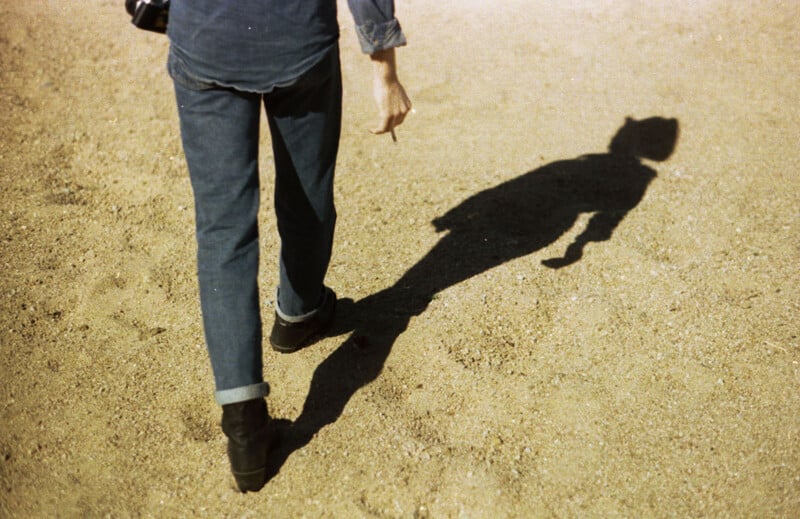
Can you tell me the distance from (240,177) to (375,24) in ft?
1.85

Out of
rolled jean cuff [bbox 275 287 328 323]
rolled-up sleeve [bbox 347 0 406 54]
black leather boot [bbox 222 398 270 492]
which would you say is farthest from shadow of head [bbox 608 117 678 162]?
black leather boot [bbox 222 398 270 492]

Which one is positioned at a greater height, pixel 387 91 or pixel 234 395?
pixel 387 91

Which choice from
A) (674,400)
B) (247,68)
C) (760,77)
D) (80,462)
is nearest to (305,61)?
(247,68)

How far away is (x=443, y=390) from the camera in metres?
2.77

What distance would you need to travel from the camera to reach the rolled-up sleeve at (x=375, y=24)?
2117mm

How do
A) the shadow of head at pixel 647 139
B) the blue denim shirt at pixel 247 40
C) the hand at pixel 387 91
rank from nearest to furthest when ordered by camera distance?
1. the blue denim shirt at pixel 247 40
2. the hand at pixel 387 91
3. the shadow of head at pixel 647 139

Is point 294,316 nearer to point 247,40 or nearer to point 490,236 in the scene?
point 247,40

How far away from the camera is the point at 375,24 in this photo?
2129mm

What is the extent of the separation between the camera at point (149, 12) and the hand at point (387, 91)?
0.59 m

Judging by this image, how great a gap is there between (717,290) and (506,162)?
4.59ft

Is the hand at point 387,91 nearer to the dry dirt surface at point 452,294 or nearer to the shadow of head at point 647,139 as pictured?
the dry dirt surface at point 452,294

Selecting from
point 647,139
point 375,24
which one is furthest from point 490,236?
point 375,24

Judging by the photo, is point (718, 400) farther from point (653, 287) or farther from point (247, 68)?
point (247, 68)

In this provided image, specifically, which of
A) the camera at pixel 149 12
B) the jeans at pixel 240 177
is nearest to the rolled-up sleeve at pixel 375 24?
the jeans at pixel 240 177
